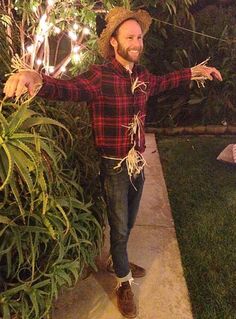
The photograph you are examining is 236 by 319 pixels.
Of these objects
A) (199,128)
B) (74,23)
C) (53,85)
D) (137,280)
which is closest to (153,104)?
(199,128)

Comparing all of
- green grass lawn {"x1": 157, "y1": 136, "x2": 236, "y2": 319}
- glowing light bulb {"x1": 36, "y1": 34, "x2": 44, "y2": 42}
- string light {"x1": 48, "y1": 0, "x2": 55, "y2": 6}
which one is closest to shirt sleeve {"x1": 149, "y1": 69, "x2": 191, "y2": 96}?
string light {"x1": 48, "y1": 0, "x2": 55, "y2": 6}

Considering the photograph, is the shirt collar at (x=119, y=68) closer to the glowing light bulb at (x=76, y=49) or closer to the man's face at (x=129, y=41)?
the man's face at (x=129, y=41)

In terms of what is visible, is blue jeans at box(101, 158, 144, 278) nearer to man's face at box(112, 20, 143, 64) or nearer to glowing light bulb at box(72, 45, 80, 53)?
man's face at box(112, 20, 143, 64)

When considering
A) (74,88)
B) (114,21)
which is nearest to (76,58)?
(114,21)

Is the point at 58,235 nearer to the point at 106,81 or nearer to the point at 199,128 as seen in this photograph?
the point at 106,81

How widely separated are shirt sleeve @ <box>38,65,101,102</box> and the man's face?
205mm

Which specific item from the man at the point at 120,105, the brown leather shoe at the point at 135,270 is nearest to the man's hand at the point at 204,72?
the man at the point at 120,105

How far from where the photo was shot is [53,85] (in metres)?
2.50

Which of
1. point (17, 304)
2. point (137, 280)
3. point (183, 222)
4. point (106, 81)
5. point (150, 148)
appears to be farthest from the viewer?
point (150, 148)

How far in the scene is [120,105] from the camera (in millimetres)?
2811

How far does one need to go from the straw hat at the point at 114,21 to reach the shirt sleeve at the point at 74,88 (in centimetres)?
21

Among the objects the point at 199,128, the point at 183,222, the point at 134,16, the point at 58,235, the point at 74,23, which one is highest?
the point at 134,16

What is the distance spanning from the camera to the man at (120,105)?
107 inches

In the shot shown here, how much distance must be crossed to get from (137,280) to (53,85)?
182 cm
